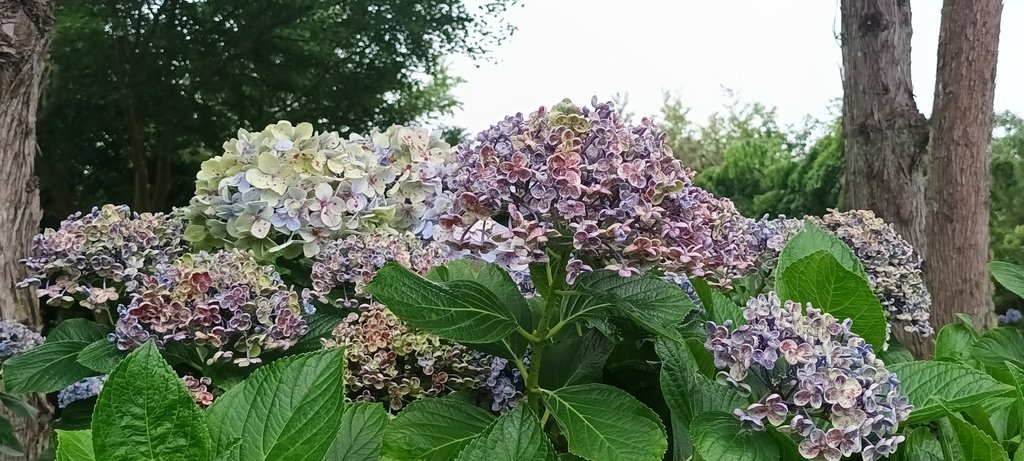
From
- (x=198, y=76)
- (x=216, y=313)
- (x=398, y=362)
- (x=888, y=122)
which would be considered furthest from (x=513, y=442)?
(x=198, y=76)

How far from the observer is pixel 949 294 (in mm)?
3717

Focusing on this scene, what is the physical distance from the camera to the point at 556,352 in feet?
3.36

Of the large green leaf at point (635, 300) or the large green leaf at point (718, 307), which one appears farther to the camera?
the large green leaf at point (718, 307)

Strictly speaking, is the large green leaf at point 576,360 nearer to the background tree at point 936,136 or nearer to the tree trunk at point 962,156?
the background tree at point 936,136

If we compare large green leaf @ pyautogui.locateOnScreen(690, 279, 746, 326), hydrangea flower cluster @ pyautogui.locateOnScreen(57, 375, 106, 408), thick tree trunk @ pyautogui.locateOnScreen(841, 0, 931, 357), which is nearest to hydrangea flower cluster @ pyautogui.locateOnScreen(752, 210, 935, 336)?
large green leaf @ pyautogui.locateOnScreen(690, 279, 746, 326)

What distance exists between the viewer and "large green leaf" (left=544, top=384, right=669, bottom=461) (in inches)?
32.1

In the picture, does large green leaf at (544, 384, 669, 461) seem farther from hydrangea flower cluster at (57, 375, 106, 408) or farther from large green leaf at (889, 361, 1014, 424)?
hydrangea flower cluster at (57, 375, 106, 408)

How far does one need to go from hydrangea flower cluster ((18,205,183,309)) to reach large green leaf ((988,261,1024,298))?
1.64m

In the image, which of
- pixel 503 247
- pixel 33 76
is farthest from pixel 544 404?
pixel 33 76

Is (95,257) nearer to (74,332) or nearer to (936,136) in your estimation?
(74,332)

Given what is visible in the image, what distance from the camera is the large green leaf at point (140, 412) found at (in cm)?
50

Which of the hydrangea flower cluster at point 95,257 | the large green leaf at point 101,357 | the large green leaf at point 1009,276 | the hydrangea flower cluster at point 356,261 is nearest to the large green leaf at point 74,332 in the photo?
the hydrangea flower cluster at point 95,257

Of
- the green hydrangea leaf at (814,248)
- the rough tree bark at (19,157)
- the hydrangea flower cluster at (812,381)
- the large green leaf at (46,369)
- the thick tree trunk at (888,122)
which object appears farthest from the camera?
the thick tree trunk at (888,122)

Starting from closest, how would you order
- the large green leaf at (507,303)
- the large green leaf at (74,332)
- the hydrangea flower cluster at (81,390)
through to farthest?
the large green leaf at (507,303)
the large green leaf at (74,332)
the hydrangea flower cluster at (81,390)
